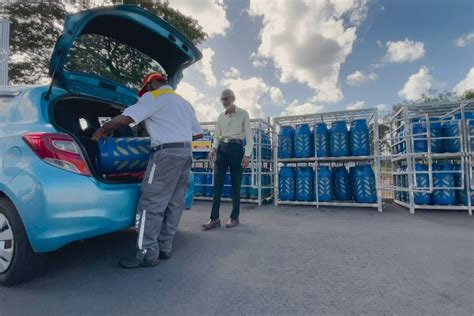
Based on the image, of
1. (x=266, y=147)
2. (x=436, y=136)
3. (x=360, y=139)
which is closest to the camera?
(x=436, y=136)

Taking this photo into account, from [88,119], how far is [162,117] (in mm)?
1391

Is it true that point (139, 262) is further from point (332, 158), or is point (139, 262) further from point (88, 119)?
point (332, 158)

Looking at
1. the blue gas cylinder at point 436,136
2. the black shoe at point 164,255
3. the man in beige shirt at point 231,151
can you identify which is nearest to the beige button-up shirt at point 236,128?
the man in beige shirt at point 231,151

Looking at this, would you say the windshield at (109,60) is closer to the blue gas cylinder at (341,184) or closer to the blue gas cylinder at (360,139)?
the blue gas cylinder at (360,139)

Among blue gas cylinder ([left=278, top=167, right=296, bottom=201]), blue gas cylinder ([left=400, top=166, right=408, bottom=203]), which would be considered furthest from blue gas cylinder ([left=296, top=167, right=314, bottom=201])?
blue gas cylinder ([left=400, top=166, right=408, bottom=203])

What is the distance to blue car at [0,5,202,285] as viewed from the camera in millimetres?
1610

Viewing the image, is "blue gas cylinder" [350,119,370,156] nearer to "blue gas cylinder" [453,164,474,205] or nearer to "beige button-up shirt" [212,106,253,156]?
"blue gas cylinder" [453,164,474,205]

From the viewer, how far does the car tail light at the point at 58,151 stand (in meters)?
1.66

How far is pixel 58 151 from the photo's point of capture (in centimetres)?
168

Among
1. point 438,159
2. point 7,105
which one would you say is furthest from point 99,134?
point 438,159

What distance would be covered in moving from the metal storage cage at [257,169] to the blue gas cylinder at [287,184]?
0.30 m

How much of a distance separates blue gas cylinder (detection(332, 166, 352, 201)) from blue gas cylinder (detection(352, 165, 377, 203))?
187mm

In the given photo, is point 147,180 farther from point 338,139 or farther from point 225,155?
point 338,139

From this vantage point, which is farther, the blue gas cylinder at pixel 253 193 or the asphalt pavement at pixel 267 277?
the blue gas cylinder at pixel 253 193
